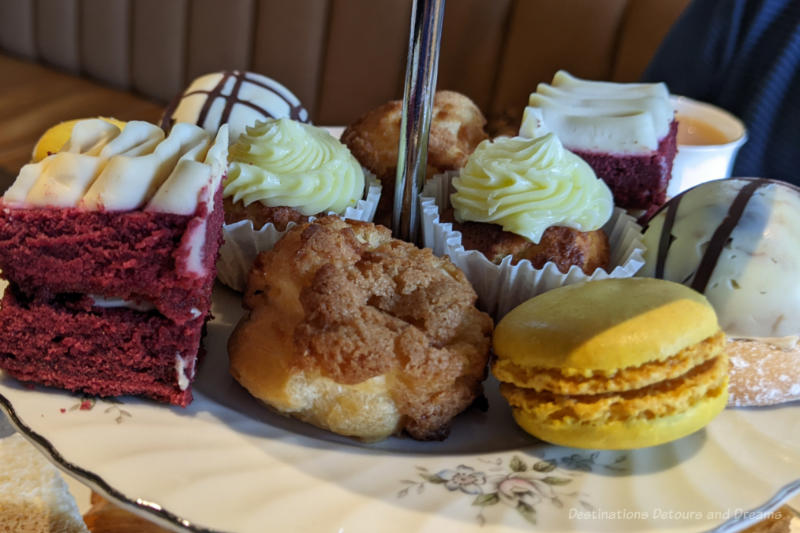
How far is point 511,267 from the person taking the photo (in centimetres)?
130

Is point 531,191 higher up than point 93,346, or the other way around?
point 531,191

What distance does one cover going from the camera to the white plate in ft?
2.74

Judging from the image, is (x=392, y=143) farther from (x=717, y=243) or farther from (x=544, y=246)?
(x=717, y=243)

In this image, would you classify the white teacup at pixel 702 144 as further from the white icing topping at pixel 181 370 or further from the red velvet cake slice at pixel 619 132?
the white icing topping at pixel 181 370

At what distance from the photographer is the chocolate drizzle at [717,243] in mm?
1189

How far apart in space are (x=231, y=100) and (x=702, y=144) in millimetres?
1334

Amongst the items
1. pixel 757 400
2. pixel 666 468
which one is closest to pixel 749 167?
pixel 757 400

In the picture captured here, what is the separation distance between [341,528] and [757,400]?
685 mm

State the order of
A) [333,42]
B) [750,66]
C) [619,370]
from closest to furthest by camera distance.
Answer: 1. [619,370]
2. [750,66]
3. [333,42]

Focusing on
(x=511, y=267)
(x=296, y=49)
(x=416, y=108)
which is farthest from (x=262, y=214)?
(x=296, y=49)

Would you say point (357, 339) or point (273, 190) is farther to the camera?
point (273, 190)

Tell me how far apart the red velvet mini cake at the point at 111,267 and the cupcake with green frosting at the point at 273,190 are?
0.28 m

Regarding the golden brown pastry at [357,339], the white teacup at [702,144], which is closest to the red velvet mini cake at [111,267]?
the golden brown pastry at [357,339]

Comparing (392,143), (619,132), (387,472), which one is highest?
(619,132)
